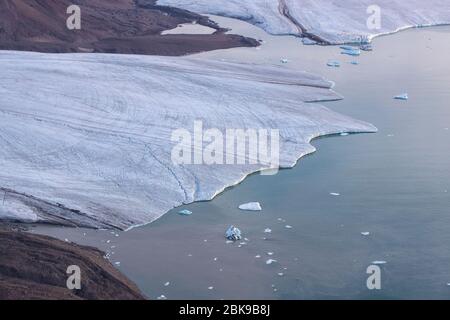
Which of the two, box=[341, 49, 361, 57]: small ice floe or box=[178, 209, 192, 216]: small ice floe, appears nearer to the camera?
box=[178, 209, 192, 216]: small ice floe

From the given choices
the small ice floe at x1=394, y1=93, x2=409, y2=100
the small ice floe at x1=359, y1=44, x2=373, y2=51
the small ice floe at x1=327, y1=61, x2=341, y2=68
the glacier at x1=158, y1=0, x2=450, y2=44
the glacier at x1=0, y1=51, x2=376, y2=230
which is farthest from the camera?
the glacier at x1=158, y1=0, x2=450, y2=44

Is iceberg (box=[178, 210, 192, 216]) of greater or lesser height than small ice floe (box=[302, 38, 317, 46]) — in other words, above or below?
below

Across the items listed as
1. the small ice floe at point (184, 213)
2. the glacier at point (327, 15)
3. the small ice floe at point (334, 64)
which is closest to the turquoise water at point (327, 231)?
the small ice floe at point (184, 213)

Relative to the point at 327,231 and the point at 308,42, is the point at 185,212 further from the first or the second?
the point at 308,42

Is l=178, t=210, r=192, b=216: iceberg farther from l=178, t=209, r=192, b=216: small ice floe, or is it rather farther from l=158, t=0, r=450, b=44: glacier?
l=158, t=0, r=450, b=44: glacier

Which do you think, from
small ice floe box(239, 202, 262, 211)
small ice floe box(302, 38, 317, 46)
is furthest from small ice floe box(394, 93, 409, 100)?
small ice floe box(239, 202, 262, 211)

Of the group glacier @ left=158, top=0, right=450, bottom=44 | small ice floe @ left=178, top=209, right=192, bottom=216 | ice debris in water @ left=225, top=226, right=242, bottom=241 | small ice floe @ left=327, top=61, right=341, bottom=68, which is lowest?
ice debris in water @ left=225, top=226, right=242, bottom=241
